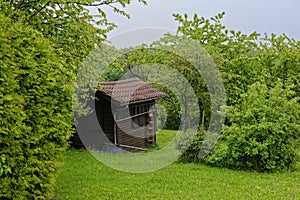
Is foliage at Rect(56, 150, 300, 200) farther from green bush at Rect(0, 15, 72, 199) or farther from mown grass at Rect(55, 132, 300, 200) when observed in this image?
green bush at Rect(0, 15, 72, 199)

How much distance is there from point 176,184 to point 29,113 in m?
4.75

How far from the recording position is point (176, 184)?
9.61 metres

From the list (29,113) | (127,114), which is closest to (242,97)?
(127,114)

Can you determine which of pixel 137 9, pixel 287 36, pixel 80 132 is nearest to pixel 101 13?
pixel 137 9

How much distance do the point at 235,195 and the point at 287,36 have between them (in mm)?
14623

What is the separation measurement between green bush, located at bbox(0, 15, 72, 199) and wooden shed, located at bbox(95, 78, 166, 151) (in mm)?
8440

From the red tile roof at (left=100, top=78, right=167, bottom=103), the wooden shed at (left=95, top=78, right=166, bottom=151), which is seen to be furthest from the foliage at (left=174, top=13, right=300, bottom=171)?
the wooden shed at (left=95, top=78, right=166, bottom=151)

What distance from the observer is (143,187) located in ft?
30.4

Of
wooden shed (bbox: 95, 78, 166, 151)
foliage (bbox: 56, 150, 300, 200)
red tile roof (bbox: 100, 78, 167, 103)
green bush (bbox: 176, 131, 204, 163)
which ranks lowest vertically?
foliage (bbox: 56, 150, 300, 200)

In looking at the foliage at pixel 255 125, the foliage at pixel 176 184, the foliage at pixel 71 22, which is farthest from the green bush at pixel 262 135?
the foliage at pixel 71 22

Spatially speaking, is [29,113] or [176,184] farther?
[176,184]

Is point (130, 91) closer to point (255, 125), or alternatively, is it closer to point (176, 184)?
point (255, 125)

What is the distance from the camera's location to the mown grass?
8461 mm

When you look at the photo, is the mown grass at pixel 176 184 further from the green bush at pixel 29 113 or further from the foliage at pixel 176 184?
the green bush at pixel 29 113
